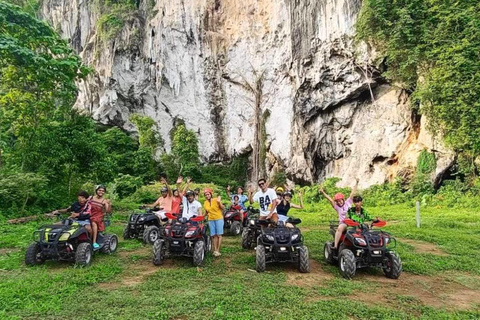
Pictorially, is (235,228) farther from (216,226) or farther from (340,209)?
(340,209)

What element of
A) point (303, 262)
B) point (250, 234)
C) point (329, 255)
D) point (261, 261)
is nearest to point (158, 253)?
point (261, 261)

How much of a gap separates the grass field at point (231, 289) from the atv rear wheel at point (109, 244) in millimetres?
228

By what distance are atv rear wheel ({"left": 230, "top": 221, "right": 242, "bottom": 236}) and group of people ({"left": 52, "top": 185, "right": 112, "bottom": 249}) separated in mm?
4061

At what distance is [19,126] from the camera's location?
1247 cm

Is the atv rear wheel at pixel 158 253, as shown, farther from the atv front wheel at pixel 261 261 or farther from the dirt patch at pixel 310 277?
the dirt patch at pixel 310 277

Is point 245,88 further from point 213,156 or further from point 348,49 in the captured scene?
point 348,49

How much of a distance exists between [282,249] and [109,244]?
3.54 meters

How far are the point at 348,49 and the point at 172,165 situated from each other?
55.3 feet

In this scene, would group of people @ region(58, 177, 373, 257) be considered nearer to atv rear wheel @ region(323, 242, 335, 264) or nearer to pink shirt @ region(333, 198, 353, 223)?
pink shirt @ region(333, 198, 353, 223)

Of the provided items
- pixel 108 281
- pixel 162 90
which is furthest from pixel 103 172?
pixel 162 90

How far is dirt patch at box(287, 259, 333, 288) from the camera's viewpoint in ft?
17.3

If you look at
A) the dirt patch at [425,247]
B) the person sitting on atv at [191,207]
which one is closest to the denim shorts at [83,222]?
the person sitting on atv at [191,207]

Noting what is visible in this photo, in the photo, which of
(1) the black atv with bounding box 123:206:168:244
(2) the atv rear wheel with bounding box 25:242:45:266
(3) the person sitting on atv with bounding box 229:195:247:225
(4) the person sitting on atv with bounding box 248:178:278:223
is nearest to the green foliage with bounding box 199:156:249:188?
(3) the person sitting on atv with bounding box 229:195:247:225

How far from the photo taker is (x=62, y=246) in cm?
577
